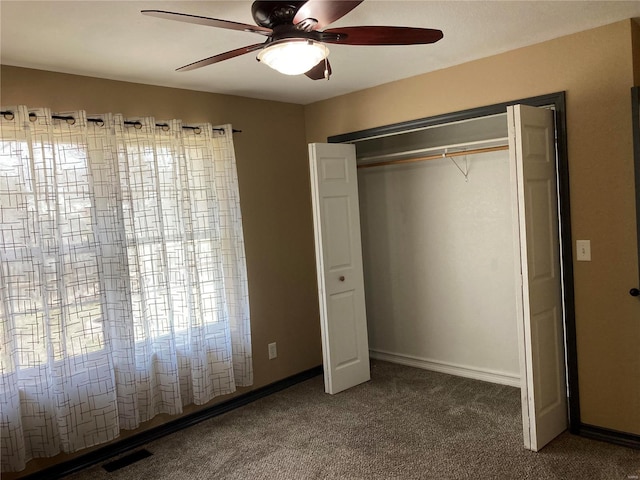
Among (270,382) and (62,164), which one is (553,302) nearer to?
(270,382)

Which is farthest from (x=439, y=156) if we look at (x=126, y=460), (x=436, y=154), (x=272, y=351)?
(x=126, y=460)

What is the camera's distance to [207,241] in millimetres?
3818

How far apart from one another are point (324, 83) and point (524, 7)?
162cm

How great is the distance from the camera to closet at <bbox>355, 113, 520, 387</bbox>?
418cm

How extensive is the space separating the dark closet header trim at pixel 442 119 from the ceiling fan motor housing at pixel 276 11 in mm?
1943

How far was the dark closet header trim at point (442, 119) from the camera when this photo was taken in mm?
3244

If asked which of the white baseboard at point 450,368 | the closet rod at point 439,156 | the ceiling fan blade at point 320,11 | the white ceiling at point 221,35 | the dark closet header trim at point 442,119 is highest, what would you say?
the white ceiling at point 221,35

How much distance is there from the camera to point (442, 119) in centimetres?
373

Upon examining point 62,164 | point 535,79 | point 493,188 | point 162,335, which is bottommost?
point 162,335

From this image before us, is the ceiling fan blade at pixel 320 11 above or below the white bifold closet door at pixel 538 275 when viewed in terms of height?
above

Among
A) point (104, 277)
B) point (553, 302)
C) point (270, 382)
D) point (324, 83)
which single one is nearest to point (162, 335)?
point (104, 277)

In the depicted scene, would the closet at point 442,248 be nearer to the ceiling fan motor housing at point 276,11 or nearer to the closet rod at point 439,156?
the closet rod at point 439,156

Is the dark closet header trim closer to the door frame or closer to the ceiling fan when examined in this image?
the door frame

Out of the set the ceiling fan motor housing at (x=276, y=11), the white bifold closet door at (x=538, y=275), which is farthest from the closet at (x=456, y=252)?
the ceiling fan motor housing at (x=276, y=11)
